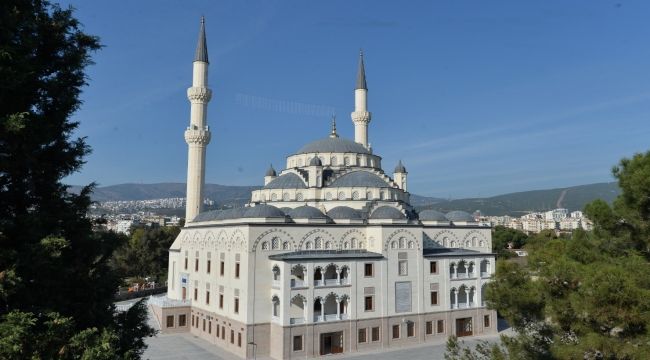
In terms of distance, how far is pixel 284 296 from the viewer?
26.2m

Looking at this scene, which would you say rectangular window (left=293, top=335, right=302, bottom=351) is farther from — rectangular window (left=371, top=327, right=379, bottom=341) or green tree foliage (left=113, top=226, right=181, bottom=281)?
green tree foliage (left=113, top=226, right=181, bottom=281)

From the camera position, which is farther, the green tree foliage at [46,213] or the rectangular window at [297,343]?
the rectangular window at [297,343]

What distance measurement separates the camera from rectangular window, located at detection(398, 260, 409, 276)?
30.0m

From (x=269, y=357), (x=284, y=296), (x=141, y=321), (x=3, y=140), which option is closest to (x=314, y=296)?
(x=284, y=296)

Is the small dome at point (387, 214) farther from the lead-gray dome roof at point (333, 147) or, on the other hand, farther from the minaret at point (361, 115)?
the minaret at point (361, 115)

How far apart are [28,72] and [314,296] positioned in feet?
64.3

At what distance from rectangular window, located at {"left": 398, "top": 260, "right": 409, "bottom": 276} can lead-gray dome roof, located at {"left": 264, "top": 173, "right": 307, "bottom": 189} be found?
9.86m

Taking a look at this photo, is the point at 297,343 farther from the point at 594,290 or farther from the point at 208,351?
the point at 594,290

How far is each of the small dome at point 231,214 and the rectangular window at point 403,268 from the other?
9681 mm

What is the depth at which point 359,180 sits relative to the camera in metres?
36.5

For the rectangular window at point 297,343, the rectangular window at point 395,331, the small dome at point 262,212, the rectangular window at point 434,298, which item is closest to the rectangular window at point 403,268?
the rectangular window at point 434,298

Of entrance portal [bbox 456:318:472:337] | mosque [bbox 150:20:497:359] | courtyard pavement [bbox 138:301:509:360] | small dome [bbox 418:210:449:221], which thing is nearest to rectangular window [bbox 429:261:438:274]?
mosque [bbox 150:20:497:359]

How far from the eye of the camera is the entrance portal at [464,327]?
3198cm

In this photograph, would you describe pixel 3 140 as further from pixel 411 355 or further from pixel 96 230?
pixel 411 355
